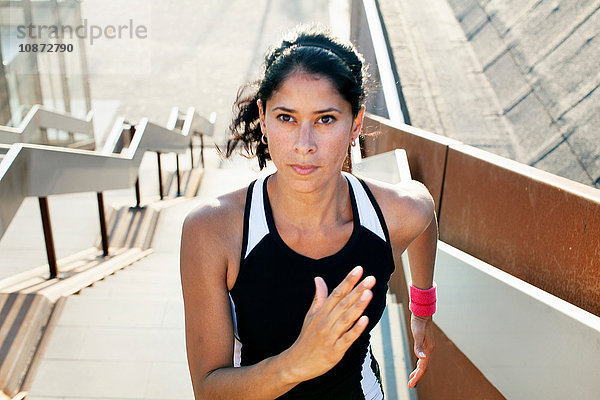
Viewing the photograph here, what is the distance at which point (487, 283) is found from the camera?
1.71 metres

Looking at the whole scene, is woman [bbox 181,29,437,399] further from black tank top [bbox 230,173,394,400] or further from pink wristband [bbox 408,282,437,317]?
pink wristband [bbox 408,282,437,317]

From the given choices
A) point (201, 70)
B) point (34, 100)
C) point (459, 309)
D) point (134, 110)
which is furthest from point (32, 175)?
point (201, 70)

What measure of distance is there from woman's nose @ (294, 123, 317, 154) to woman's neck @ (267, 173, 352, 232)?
157mm

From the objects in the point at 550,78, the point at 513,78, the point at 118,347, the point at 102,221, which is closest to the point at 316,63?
the point at 118,347

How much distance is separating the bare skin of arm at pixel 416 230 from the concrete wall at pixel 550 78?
1032mm

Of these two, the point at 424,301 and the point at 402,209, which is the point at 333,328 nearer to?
the point at 402,209

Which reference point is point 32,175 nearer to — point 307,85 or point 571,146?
point 307,85

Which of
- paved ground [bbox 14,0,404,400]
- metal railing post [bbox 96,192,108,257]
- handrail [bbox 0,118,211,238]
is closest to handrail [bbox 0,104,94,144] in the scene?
paved ground [bbox 14,0,404,400]

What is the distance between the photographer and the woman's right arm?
1.12 m

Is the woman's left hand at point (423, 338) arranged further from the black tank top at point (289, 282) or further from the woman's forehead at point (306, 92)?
the woman's forehead at point (306, 92)

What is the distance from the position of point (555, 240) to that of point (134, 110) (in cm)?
1186

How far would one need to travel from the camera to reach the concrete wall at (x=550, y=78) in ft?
8.64

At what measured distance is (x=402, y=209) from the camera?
5.46 feet

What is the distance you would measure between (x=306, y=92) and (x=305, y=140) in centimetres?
13
